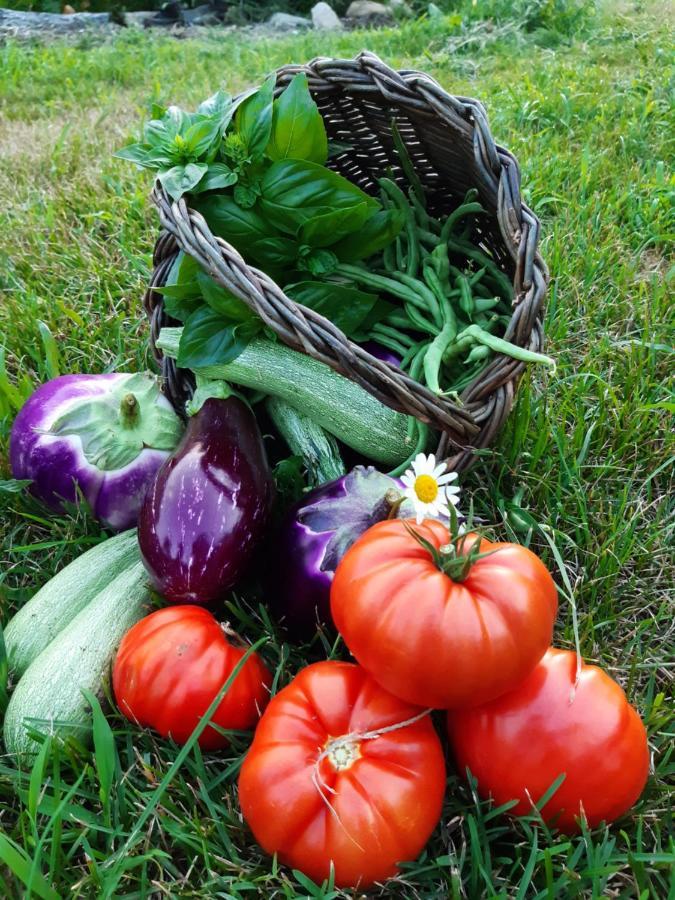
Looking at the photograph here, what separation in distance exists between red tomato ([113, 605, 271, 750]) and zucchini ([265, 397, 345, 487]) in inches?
20.5

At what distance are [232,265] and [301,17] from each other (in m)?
8.90

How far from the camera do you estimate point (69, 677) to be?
4.73 feet

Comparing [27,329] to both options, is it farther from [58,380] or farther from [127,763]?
[127,763]

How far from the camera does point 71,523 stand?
1849 millimetres

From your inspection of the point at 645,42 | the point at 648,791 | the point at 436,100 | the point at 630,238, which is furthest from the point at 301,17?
the point at 648,791

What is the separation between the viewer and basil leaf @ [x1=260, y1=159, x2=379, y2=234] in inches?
72.1

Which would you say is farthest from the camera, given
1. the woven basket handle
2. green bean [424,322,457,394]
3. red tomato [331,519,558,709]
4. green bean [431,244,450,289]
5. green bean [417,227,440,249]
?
green bean [417,227,440,249]

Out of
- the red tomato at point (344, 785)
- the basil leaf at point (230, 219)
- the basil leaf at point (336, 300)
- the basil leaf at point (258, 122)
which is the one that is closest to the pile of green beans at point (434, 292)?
the basil leaf at point (336, 300)

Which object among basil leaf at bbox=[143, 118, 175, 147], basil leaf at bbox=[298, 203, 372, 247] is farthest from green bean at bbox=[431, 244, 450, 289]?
basil leaf at bbox=[143, 118, 175, 147]

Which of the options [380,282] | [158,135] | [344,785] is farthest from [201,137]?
[344,785]

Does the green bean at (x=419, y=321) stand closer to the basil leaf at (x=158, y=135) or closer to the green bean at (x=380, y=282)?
the green bean at (x=380, y=282)

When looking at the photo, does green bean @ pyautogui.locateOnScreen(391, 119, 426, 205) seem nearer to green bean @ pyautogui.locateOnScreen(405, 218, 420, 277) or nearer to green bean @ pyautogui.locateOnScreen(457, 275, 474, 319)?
green bean @ pyautogui.locateOnScreen(405, 218, 420, 277)

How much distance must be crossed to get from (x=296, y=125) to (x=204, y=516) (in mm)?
973

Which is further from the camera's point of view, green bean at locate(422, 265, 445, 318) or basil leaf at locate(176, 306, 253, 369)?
green bean at locate(422, 265, 445, 318)
